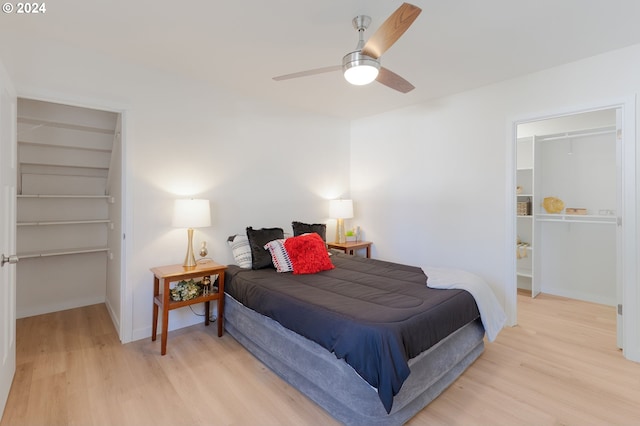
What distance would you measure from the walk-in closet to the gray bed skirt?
96.8 inches

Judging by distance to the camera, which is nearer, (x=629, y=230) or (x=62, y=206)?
(x=629, y=230)

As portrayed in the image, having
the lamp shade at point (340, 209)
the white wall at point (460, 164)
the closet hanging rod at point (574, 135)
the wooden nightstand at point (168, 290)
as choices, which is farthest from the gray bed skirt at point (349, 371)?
the closet hanging rod at point (574, 135)

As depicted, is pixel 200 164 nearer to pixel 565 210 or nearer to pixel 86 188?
pixel 86 188

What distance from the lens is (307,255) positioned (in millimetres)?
3094

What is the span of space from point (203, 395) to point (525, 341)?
9.27 feet

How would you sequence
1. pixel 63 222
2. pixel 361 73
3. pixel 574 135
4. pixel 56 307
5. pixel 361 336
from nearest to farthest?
pixel 361 336, pixel 361 73, pixel 63 222, pixel 56 307, pixel 574 135

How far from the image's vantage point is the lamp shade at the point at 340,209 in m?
4.33

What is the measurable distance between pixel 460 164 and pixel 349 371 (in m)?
2.80

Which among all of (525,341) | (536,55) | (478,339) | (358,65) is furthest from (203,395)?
(536,55)

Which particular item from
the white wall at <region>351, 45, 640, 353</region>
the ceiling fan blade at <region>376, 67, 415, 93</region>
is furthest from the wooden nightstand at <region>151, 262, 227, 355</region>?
the white wall at <region>351, 45, 640, 353</region>

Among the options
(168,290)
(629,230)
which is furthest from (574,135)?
(168,290)

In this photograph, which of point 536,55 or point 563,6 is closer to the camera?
point 563,6

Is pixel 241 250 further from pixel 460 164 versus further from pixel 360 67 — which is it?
pixel 460 164

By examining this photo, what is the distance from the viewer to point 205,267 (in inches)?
116
